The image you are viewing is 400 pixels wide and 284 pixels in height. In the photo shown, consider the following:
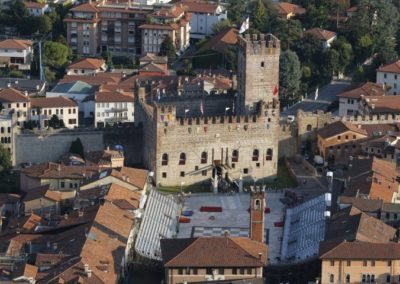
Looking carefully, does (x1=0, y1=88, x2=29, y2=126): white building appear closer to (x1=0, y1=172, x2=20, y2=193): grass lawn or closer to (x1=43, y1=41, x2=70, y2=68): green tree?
(x1=0, y1=172, x2=20, y2=193): grass lawn

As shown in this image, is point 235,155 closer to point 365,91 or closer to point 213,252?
point 365,91

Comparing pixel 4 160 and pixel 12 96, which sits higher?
pixel 12 96

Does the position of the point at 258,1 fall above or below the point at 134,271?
above

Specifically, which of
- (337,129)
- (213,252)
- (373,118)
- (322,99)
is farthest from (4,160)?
(322,99)

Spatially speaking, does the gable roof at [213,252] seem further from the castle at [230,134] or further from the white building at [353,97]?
the white building at [353,97]

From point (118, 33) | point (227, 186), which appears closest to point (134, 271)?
point (227, 186)

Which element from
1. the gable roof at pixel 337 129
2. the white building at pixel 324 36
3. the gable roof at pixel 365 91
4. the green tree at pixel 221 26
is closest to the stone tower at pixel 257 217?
the gable roof at pixel 337 129

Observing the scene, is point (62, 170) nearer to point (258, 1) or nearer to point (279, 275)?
point (279, 275)
